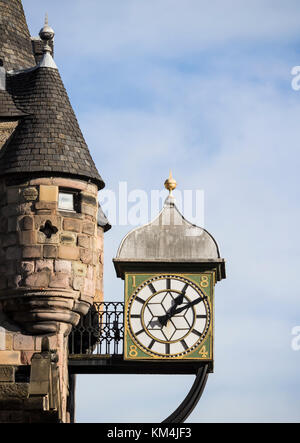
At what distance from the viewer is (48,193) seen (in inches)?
1126

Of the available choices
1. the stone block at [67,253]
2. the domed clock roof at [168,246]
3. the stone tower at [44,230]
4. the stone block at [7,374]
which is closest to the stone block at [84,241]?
the stone tower at [44,230]

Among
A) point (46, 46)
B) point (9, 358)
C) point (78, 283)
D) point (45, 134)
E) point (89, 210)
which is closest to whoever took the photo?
point (9, 358)

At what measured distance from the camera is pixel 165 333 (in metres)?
29.4

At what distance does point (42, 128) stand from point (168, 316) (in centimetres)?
421

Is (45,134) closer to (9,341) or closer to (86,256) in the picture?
(86,256)

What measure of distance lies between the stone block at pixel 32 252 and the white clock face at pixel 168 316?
2.25 meters

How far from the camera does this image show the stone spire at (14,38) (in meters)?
31.1

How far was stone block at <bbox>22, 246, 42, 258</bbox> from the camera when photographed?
92.9ft

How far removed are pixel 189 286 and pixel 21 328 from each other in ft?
10.9

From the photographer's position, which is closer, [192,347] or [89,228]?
[89,228]

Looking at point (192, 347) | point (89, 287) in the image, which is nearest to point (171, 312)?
point (192, 347)

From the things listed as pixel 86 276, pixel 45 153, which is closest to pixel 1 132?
pixel 45 153
